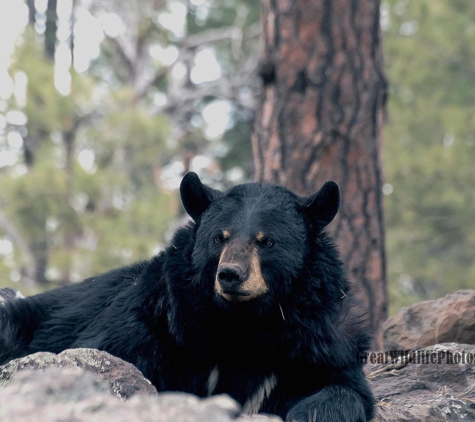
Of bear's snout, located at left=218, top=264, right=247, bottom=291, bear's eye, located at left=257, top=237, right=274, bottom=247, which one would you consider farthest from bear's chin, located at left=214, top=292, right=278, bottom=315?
bear's eye, located at left=257, top=237, right=274, bottom=247

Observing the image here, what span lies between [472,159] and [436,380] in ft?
35.5

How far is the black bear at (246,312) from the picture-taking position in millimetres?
3637

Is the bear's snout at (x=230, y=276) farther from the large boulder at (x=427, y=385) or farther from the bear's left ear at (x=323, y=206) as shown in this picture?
the large boulder at (x=427, y=385)

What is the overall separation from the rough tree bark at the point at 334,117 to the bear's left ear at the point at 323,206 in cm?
246

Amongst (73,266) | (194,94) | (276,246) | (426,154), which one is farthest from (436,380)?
(194,94)

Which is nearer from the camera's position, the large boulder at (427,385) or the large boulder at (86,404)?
the large boulder at (86,404)

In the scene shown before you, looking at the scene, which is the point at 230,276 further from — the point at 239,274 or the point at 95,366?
the point at 95,366

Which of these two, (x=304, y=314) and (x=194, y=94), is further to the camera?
(x=194, y=94)

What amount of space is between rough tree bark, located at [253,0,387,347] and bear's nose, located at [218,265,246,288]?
308 centimetres

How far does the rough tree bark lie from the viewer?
652cm

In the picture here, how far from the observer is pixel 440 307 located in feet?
16.7

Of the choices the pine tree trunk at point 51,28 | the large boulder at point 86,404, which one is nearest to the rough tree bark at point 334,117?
the large boulder at point 86,404

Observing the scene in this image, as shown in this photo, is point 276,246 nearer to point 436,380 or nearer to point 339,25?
point 436,380

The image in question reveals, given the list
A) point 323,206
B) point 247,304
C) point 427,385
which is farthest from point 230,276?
point 427,385
